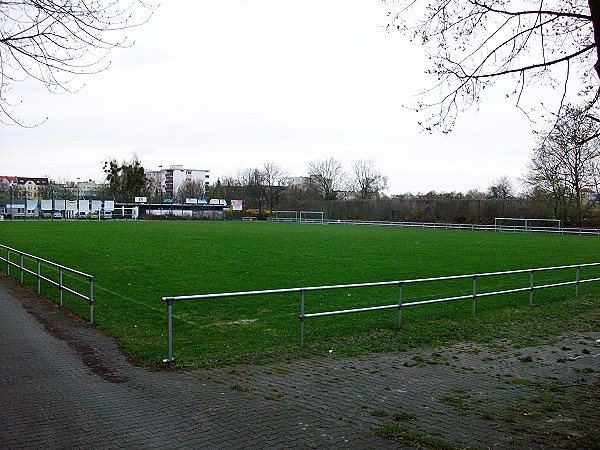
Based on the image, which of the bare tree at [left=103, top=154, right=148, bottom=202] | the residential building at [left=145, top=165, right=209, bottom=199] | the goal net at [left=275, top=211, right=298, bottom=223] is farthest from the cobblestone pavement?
the residential building at [left=145, top=165, right=209, bottom=199]

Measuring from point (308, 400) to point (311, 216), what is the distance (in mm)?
89872

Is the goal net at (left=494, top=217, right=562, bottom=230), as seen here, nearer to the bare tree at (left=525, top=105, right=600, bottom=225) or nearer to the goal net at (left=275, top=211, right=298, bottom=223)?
the bare tree at (left=525, top=105, right=600, bottom=225)

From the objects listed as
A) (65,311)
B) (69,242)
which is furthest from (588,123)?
(69,242)

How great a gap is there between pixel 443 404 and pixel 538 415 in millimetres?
957

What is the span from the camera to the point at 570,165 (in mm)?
28219

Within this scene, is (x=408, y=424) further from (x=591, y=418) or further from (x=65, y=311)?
(x=65, y=311)

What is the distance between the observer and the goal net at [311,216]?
89650 mm

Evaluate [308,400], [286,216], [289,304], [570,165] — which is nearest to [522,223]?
[570,165]

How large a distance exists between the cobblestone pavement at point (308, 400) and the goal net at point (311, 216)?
8034cm

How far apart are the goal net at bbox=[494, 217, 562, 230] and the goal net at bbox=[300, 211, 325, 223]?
101ft

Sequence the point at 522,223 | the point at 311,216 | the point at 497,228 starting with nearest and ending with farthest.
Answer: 1. the point at 497,228
2. the point at 522,223
3. the point at 311,216

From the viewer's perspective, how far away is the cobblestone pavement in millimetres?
5020

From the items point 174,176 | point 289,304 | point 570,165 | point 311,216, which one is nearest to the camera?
point 289,304

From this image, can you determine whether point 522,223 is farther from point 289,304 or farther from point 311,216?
point 289,304
